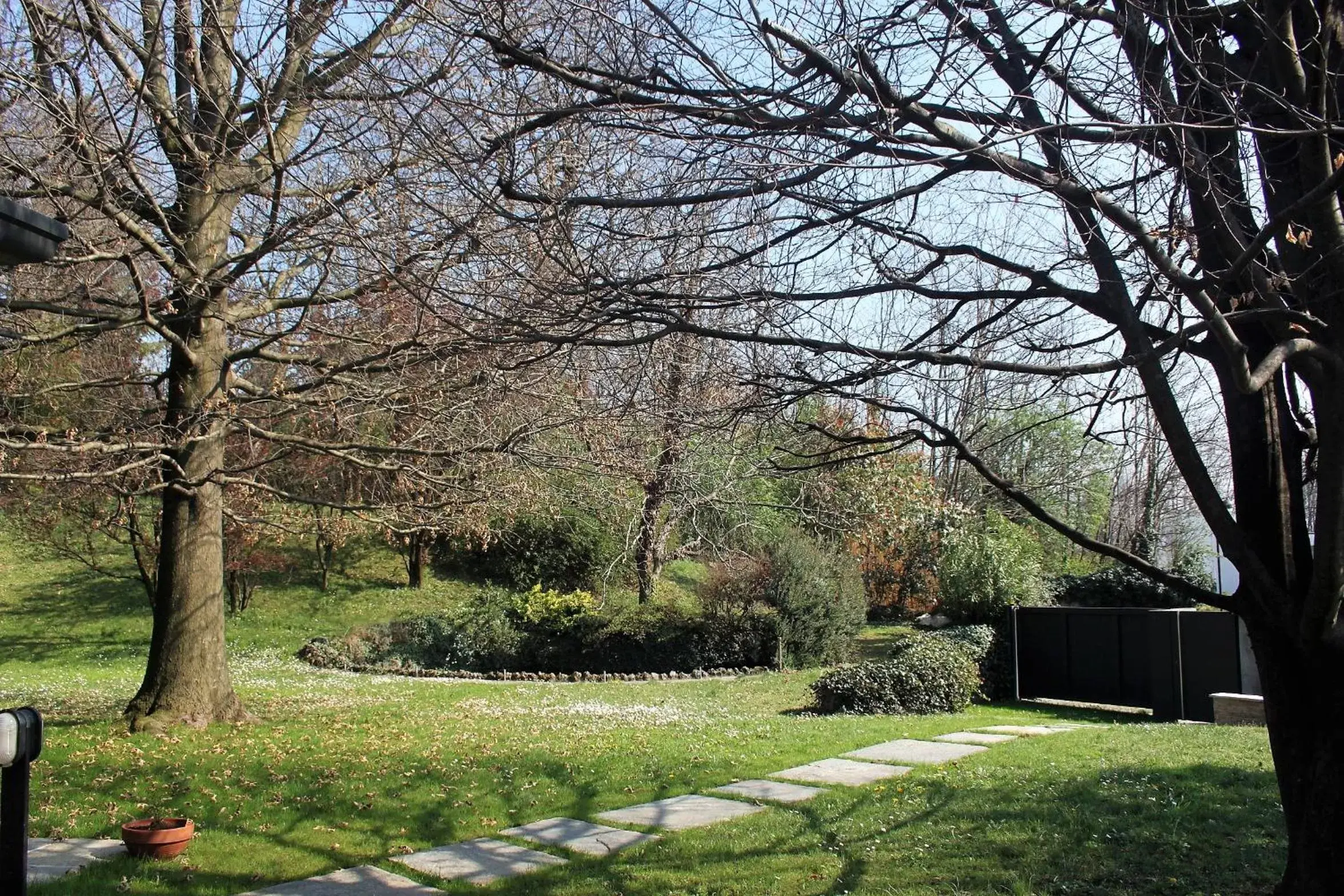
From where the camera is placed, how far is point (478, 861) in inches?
225

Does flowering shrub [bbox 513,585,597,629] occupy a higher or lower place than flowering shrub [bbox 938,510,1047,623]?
lower

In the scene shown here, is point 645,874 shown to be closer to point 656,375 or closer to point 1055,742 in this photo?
point 656,375

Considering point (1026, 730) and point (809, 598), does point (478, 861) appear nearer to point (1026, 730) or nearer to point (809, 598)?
point (1026, 730)

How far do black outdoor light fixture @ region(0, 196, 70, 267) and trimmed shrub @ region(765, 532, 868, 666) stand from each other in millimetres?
15952

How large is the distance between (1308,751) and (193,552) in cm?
946

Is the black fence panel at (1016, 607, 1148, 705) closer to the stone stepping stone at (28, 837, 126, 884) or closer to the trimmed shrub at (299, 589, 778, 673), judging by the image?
the trimmed shrub at (299, 589, 778, 673)

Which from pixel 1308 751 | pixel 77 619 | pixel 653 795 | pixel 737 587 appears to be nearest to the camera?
pixel 1308 751

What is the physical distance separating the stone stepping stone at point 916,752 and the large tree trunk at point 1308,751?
4183mm

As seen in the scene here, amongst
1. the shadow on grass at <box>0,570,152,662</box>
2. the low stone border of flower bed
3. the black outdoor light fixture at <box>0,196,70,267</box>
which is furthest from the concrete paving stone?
the shadow on grass at <box>0,570,152,662</box>

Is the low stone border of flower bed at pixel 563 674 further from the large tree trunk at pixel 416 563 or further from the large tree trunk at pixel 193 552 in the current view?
the large tree trunk at pixel 416 563

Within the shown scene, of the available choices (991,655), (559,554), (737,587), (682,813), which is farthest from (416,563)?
(682,813)

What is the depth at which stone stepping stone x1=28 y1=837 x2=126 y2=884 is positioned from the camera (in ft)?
17.7

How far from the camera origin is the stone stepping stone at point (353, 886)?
5.12m

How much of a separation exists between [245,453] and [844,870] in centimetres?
1182
